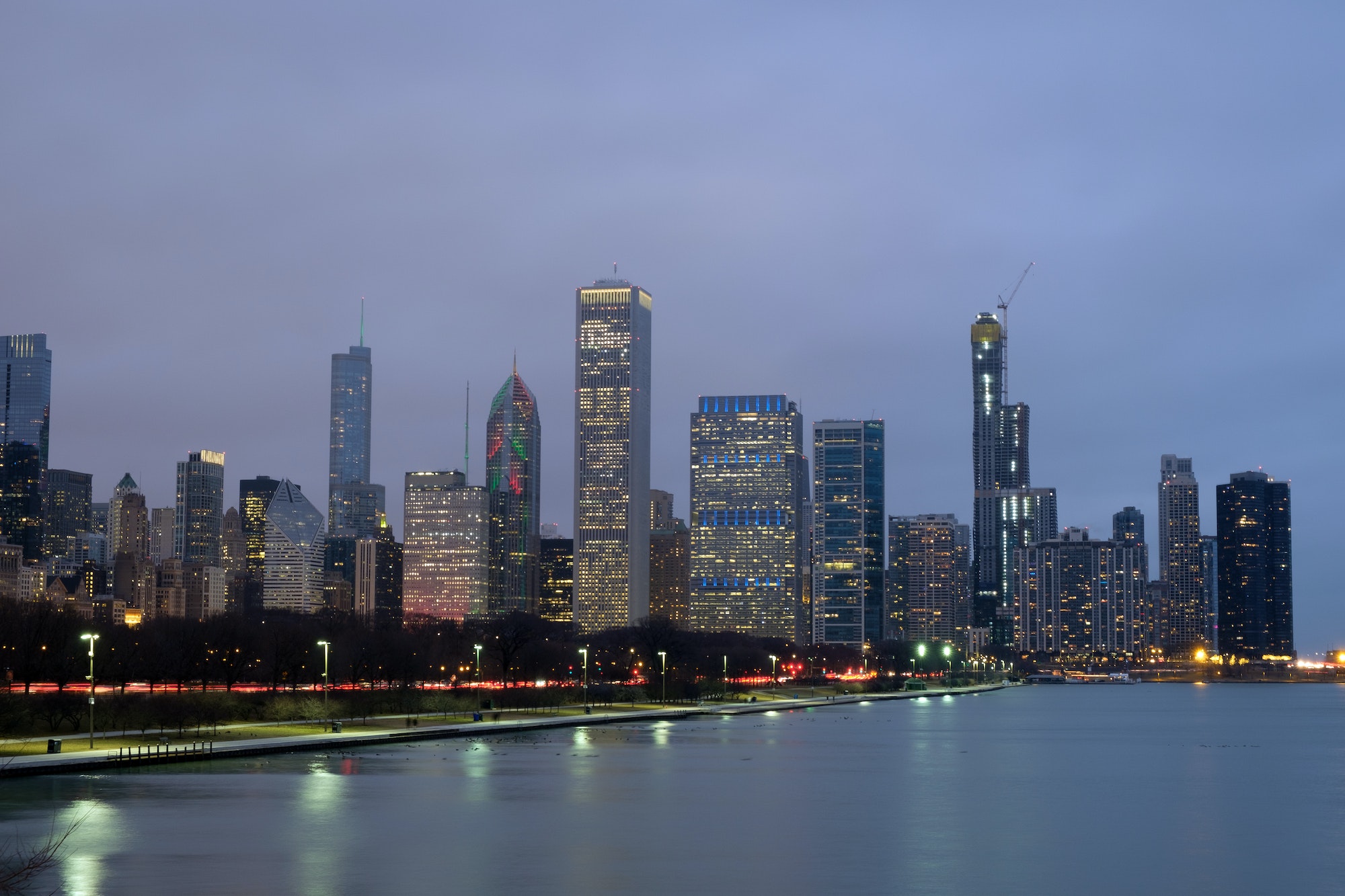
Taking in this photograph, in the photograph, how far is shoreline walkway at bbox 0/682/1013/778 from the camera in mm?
55562

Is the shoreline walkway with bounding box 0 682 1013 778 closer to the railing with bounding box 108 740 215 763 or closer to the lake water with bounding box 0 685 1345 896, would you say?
the railing with bounding box 108 740 215 763

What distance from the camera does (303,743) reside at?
68.0 meters

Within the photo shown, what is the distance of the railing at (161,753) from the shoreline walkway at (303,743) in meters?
0.03

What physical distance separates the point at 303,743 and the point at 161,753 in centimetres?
798

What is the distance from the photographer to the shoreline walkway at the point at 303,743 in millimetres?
55562

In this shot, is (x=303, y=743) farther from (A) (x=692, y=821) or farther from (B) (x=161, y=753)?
(A) (x=692, y=821)

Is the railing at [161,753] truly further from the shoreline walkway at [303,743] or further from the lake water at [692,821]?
the lake water at [692,821]

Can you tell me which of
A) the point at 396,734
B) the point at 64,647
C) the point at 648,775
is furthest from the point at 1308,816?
the point at 64,647

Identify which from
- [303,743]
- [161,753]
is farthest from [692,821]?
[303,743]

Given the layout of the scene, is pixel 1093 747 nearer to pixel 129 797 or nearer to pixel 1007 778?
pixel 1007 778

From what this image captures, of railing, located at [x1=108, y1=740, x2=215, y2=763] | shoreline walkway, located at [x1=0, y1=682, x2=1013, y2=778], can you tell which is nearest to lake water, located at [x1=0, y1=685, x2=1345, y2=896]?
railing, located at [x1=108, y1=740, x2=215, y2=763]

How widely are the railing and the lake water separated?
4.04ft

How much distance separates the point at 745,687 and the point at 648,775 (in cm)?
12134

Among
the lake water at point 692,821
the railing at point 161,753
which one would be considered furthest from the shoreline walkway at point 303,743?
the lake water at point 692,821
